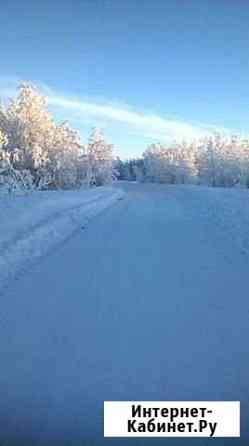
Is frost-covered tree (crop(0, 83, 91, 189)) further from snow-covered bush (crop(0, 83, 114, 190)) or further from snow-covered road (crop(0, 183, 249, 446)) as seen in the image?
snow-covered road (crop(0, 183, 249, 446))

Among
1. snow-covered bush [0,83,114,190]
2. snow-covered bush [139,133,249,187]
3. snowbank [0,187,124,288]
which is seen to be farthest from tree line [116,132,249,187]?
snowbank [0,187,124,288]

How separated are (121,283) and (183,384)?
328cm

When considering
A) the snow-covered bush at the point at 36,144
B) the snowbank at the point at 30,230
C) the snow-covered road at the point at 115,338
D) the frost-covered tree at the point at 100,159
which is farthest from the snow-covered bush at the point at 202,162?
the snow-covered road at the point at 115,338

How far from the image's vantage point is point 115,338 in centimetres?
513

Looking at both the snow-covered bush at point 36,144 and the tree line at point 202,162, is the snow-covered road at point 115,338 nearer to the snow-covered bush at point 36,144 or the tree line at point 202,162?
the snow-covered bush at point 36,144

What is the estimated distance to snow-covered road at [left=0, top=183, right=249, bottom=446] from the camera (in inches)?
153

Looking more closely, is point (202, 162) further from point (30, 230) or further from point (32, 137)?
point (30, 230)

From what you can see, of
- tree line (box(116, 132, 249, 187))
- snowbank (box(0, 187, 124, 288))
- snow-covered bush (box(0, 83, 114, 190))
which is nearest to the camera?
snowbank (box(0, 187, 124, 288))

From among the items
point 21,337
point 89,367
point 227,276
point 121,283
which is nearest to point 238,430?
point 89,367

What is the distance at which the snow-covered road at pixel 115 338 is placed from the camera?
3881mm

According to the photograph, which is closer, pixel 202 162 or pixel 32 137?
pixel 32 137

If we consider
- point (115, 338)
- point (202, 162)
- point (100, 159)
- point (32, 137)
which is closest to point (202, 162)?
point (202, 162)

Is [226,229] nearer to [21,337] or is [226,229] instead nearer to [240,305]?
[240,305]

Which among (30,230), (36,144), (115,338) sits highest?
(36,144)
